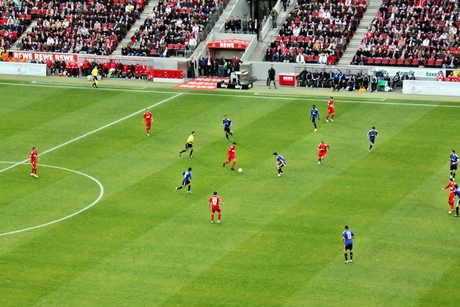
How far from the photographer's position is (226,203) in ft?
183

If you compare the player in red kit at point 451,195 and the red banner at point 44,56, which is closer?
the player in red kit at point 451,195

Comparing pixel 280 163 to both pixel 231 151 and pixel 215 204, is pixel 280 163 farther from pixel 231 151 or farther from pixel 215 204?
pixel 215 204

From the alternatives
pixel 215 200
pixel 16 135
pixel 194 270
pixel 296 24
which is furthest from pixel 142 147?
pixel 296 24

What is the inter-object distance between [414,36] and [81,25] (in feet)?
95.9

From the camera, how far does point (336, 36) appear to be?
286 ft

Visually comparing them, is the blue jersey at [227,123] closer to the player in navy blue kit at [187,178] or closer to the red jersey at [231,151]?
the red jersey at [231,151]

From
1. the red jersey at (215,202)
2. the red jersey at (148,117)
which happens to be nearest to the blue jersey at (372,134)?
the red jersey at (148,117)

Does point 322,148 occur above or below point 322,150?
above

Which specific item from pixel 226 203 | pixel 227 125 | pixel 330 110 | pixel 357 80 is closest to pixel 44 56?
pixel 357 80

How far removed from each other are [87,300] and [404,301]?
41.6 ft

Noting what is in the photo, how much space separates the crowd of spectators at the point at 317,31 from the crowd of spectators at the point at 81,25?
14.1 m

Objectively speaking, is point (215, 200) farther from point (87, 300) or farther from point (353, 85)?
point (353, 85)

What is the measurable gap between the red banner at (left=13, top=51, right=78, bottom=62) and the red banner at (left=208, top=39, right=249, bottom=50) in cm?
1163

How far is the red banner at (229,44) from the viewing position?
9025 cm
